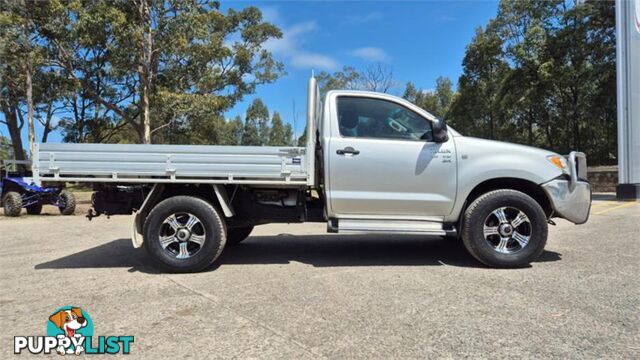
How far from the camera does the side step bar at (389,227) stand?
559 centimetres

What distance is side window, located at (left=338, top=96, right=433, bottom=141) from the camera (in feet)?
19.0

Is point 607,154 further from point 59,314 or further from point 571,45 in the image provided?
point 59,314

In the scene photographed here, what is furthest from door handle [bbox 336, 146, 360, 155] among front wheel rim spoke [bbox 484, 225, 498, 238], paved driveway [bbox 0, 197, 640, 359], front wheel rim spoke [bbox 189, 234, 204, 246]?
front wheel rim spoke [bbox 189, 234, 204, 246]

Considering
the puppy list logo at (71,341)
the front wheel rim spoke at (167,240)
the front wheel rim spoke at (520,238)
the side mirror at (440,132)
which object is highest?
the side mirror at (440,132)

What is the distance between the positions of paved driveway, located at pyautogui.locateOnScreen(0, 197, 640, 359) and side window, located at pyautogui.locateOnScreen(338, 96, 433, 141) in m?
1.61

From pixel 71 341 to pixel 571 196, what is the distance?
17.8 ft

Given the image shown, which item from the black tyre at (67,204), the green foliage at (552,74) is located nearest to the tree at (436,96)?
the green foliage at (552,74)

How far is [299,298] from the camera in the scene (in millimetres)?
4516

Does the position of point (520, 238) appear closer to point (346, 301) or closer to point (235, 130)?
point (346, 301)

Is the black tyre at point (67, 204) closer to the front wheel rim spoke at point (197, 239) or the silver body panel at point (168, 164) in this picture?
the silver body panel at point (168, 164)

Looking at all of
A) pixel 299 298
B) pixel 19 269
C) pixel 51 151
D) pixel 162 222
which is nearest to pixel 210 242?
pixel 162 222

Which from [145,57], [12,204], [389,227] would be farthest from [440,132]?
[145,57]

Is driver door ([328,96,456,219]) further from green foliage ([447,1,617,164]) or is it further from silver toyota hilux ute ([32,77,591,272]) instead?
green foliage ([447,1,617,164])

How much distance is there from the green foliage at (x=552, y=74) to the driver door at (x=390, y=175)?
20.5 meters
